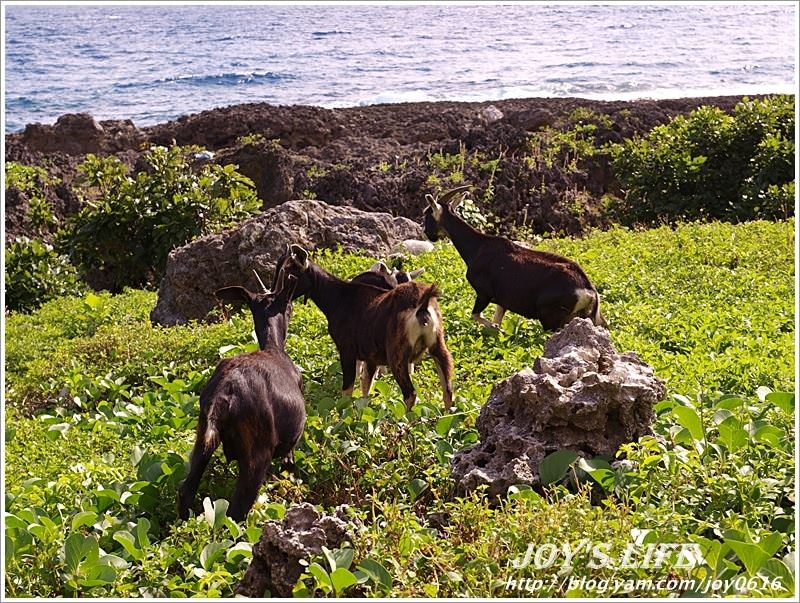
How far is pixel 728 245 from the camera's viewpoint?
36.0ft

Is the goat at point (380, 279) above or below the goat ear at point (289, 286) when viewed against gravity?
below

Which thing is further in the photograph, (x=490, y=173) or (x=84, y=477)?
(x=490, y=173)

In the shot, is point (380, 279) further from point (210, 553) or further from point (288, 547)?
point (288, 547)

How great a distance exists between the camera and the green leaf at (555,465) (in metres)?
4.73

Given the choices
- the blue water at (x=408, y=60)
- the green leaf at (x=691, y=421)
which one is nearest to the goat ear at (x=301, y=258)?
the green leaf at (x=691, y=421)

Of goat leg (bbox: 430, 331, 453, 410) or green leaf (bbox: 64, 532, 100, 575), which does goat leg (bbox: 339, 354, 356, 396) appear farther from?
green leaf (bbox: 64, 532, 100, 575)

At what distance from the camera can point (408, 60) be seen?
162 feet

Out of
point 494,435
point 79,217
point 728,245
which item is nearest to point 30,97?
point 79,217

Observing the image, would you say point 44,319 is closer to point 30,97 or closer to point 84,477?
point 84,477

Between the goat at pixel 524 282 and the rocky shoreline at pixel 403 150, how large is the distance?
284 inches

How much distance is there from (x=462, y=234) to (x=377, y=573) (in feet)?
17.3

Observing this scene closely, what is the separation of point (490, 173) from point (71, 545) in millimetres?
14198

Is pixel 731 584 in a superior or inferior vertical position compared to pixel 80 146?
superior

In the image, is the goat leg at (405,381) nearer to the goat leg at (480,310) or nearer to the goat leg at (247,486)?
the goat leg at (247,486)
